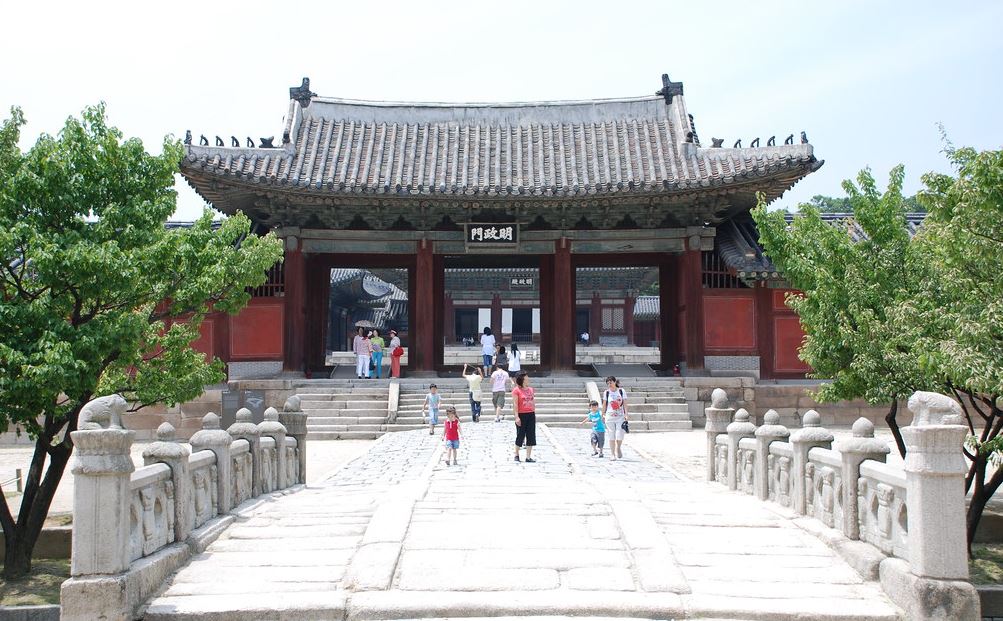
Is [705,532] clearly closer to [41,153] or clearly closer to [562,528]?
[562,528]

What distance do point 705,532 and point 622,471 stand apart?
179 inches

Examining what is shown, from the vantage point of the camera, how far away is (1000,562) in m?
8.92

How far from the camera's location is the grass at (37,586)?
26.4 ft

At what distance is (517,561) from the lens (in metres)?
6.73

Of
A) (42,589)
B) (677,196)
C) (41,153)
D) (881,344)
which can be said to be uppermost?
(677,196)

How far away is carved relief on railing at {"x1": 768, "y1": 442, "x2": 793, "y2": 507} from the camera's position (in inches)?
340

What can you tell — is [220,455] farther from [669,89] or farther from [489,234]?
[669,89]

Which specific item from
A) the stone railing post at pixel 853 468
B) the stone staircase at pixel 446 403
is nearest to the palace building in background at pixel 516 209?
the stone staircase at pixel 446 403

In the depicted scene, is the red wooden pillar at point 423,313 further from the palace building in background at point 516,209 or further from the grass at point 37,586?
the grass at point 37,586

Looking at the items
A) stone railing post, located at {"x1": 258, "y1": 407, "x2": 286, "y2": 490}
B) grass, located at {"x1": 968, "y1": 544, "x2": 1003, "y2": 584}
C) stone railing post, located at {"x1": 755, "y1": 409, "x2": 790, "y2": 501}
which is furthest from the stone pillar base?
stone railing post, located at {"x1": 258, "y1": 407, "x2": 286, "y2": 490}

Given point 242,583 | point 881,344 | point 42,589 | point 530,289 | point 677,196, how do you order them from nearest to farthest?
point 242,583
point 42,589
point 881,344
point 677,196
point 530,289

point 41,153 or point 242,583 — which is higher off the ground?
point 41,153

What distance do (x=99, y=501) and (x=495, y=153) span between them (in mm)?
18954

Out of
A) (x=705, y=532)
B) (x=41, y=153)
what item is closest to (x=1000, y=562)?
(x=705, y=532)
